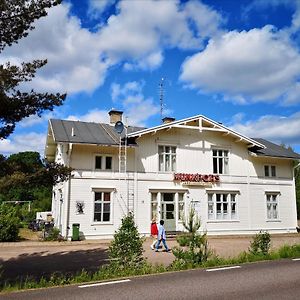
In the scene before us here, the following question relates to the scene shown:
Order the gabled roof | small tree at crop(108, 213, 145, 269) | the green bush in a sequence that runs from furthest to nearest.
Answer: the gabled roof
the green bush
small tree at crop(108, 213, 145, 269)

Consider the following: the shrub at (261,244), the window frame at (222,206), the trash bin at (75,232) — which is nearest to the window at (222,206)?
the window frame at (222,206)

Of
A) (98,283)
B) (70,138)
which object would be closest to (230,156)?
(70,138)

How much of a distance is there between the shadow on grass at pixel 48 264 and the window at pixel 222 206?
10.5 metres

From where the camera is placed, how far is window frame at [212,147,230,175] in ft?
87.6

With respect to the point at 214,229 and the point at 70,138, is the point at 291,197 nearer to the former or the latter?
the point at 214,229

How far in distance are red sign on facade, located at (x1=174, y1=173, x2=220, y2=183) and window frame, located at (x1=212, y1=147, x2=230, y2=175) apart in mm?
681

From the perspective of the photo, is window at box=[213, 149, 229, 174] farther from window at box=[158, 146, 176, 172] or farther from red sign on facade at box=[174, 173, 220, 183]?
window at box=[158, 146, 176, 172]

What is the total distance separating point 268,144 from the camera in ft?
101

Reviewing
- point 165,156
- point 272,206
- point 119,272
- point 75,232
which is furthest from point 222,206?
point 119,272

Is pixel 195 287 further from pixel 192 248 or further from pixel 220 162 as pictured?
pixel 220 162

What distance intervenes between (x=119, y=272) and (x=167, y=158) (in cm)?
1527

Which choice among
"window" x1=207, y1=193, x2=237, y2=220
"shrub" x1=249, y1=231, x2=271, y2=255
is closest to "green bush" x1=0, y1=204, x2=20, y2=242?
"window" x1=207, y1=193, x2=237, y2=220

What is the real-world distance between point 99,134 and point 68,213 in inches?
207

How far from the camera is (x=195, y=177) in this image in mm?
25375
